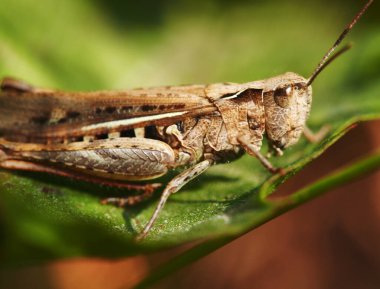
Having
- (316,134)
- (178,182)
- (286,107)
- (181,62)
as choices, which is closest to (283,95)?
(286,107)

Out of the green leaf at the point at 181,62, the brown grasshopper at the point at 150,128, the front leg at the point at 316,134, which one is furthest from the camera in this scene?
the front leg at the point at 316,134

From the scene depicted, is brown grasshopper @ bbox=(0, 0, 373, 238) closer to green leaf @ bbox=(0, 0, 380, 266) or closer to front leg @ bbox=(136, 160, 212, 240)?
front leg @ bbox=(136, 160, 212, 240)

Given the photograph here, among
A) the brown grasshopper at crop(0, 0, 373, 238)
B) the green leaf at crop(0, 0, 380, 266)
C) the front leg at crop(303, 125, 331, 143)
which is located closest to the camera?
the green leaf at crop(0, 0, 380, 266)

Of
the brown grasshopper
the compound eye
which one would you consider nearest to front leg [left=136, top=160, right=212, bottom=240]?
the brown grasshopper

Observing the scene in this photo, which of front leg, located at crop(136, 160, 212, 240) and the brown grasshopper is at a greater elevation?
the brown grasshopper

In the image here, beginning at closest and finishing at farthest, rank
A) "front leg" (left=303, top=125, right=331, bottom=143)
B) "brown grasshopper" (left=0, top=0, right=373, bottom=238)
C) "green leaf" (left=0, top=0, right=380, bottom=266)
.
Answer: "green leaf" (left=0, top=0, right=380, bottom=266), "brown grasshopper" (left=0, top=0, right=373, bottom=238), "front leg" (left=303, top=125, right=331, bottom=143)

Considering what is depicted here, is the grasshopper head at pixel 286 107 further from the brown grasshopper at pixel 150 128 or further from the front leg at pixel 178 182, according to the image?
the front leg at pixel 178 182

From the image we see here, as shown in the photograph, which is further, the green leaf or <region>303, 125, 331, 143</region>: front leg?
<region>303, 125, 331, 143</region>: front leg

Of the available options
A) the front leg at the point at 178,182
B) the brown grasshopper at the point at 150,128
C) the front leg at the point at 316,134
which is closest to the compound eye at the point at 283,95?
the brown grasshopper at the point at 150,128

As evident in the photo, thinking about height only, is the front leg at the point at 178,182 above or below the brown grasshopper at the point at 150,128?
below
